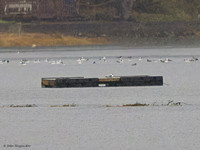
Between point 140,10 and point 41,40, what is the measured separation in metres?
13.5

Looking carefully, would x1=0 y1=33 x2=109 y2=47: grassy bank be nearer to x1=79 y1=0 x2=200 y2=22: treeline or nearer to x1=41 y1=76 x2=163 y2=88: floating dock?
x1=79 y1=0 x2=200 y2=22: treeline

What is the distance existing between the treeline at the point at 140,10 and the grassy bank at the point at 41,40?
3.14 meters

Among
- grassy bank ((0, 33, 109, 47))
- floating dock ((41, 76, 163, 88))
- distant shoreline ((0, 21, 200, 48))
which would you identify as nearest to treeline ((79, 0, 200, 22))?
distant shoreline ((0, 21, 200, 48))

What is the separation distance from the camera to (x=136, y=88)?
32.6 meters

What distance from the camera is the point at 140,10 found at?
95750 millimetres

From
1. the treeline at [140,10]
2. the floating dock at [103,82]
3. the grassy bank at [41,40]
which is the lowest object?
the grassy bank at [41,40]

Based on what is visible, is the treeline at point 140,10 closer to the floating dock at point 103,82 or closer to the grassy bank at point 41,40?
the grassy bank at point 41,40

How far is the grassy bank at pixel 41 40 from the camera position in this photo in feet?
302

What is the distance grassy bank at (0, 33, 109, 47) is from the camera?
302 ft

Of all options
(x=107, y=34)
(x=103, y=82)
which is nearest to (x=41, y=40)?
(x=107, y=34)

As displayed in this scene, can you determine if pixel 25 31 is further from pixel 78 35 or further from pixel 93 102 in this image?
pixel 93 102

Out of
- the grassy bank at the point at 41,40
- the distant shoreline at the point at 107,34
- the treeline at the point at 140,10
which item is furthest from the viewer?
the treeline at the point at 140,10

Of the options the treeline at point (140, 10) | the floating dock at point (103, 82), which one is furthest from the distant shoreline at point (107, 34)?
the floating dock at point (103, 82)

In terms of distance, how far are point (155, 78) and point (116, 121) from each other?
13231 mm
